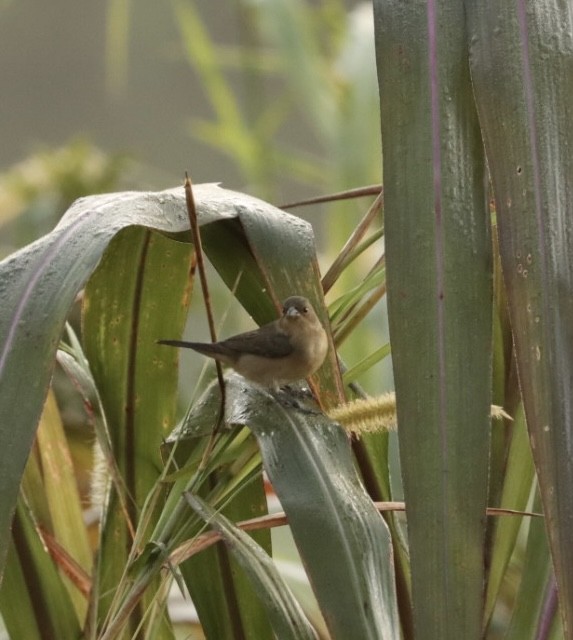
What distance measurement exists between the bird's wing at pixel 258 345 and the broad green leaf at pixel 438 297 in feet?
1.31

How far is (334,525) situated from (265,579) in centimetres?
5

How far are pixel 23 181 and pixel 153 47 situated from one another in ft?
5.11

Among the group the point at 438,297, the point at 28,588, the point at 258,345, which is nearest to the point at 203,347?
the point at 258,345

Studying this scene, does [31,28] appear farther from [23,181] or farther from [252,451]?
[252,451]

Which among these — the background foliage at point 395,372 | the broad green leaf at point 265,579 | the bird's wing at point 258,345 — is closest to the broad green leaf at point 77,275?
the background foliage at point 395,372

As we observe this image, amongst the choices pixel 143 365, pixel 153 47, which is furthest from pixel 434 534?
pixel 153 47

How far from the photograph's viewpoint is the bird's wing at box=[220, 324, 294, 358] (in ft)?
2.81

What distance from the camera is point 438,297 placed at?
1.44 feet

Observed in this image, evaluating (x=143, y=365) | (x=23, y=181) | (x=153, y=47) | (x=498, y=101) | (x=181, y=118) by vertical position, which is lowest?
(x=143, y=365)

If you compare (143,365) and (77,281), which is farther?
(143,365)

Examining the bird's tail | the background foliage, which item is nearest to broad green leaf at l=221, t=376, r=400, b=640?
the background foliage

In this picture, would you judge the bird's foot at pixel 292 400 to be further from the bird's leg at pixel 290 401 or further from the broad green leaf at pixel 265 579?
the broad green leaf at pixel 265 579

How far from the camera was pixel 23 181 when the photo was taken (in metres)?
2.09

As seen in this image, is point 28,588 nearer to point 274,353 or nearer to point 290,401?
point 290,401
